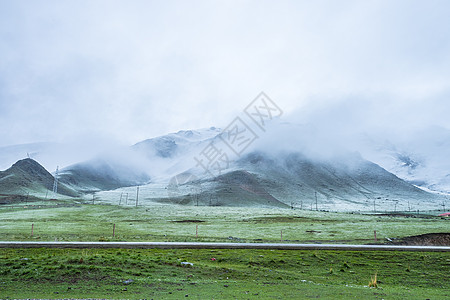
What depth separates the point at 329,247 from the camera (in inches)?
1312

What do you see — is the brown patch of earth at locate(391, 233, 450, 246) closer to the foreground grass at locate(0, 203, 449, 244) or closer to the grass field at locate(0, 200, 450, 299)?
the foreground grass at locate(0, 203, 449, 244)

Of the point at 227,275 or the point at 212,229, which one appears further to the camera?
the point at 212,229

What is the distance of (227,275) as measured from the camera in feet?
75.0

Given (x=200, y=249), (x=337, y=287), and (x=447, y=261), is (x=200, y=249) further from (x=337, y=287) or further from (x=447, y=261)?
(x=447, y=261)

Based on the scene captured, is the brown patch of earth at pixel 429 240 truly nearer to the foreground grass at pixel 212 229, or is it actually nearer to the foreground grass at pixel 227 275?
the foreground grass at pixel 212 229

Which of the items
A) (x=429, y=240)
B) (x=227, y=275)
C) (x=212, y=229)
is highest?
(x=429, y=240)

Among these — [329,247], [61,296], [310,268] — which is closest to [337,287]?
[310,268]

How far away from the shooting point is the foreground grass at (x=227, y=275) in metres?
18.2

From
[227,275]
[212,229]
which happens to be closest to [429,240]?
[227,275]

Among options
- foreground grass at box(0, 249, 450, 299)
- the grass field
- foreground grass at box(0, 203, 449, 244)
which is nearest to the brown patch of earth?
foreground grass at box(0, 203, 449, 244)

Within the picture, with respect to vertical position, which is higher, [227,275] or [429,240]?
[429,240]

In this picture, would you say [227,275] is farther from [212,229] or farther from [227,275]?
[212,229]

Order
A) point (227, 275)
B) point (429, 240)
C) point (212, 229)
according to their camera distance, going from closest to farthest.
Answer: point (227, 275) → point (429, 240) → point (212, 229)

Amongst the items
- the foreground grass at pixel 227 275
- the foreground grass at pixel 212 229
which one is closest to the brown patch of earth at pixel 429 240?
the foreground grass at pixel 212 229
